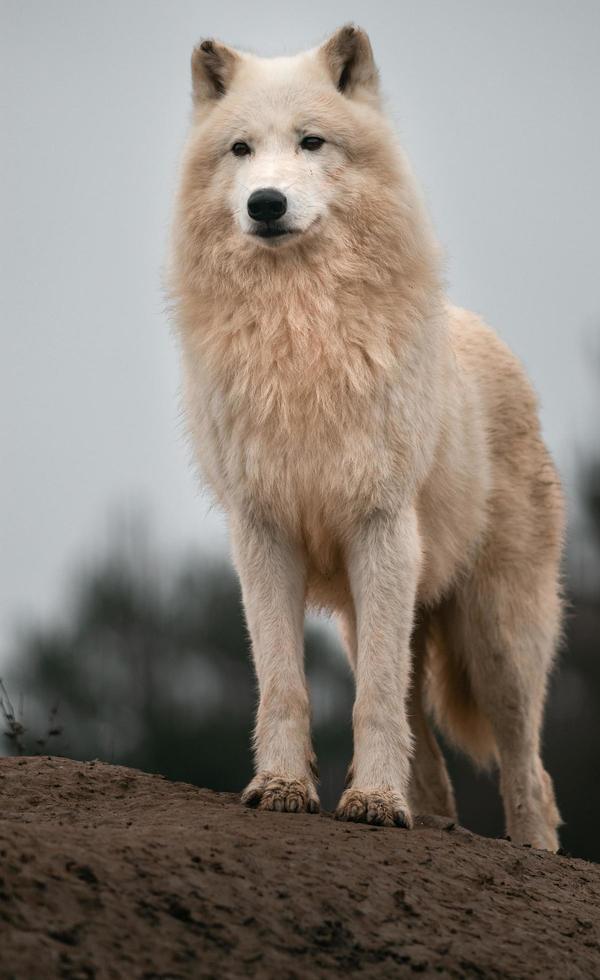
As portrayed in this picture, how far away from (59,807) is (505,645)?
8.29 feet

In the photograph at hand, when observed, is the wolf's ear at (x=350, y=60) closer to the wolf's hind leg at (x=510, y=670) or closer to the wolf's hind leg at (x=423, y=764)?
the wolf's hind leg at (x=510, y=670)

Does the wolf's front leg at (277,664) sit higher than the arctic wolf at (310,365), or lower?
lower

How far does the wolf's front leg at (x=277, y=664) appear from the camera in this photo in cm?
546

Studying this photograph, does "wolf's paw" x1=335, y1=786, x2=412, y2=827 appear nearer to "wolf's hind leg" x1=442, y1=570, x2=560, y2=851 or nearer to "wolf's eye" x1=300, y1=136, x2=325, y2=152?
"wolf's hind leg" x1=442, y1=570, x2=560, y2=851

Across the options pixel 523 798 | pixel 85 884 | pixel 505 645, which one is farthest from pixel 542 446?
pixel 85 884

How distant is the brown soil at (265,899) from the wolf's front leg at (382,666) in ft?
0.59

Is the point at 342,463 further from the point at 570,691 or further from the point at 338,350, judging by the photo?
the point at 570,691

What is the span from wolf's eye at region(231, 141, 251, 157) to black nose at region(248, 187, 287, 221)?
14.5 inches

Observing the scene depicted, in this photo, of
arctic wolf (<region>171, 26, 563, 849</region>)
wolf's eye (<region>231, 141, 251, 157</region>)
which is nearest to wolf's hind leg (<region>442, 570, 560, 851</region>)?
arctic wolf (<region>171, 26, 563, 849</region>)

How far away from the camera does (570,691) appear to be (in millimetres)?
19609

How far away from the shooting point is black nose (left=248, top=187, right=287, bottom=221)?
209 inches

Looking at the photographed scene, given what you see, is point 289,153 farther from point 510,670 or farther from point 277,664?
point 510,670

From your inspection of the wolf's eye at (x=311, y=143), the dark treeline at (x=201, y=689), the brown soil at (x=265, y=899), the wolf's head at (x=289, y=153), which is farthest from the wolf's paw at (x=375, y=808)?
the dark treeline at (x=201, y=689)

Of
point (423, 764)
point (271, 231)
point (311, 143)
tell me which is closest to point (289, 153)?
point (311, 143)
